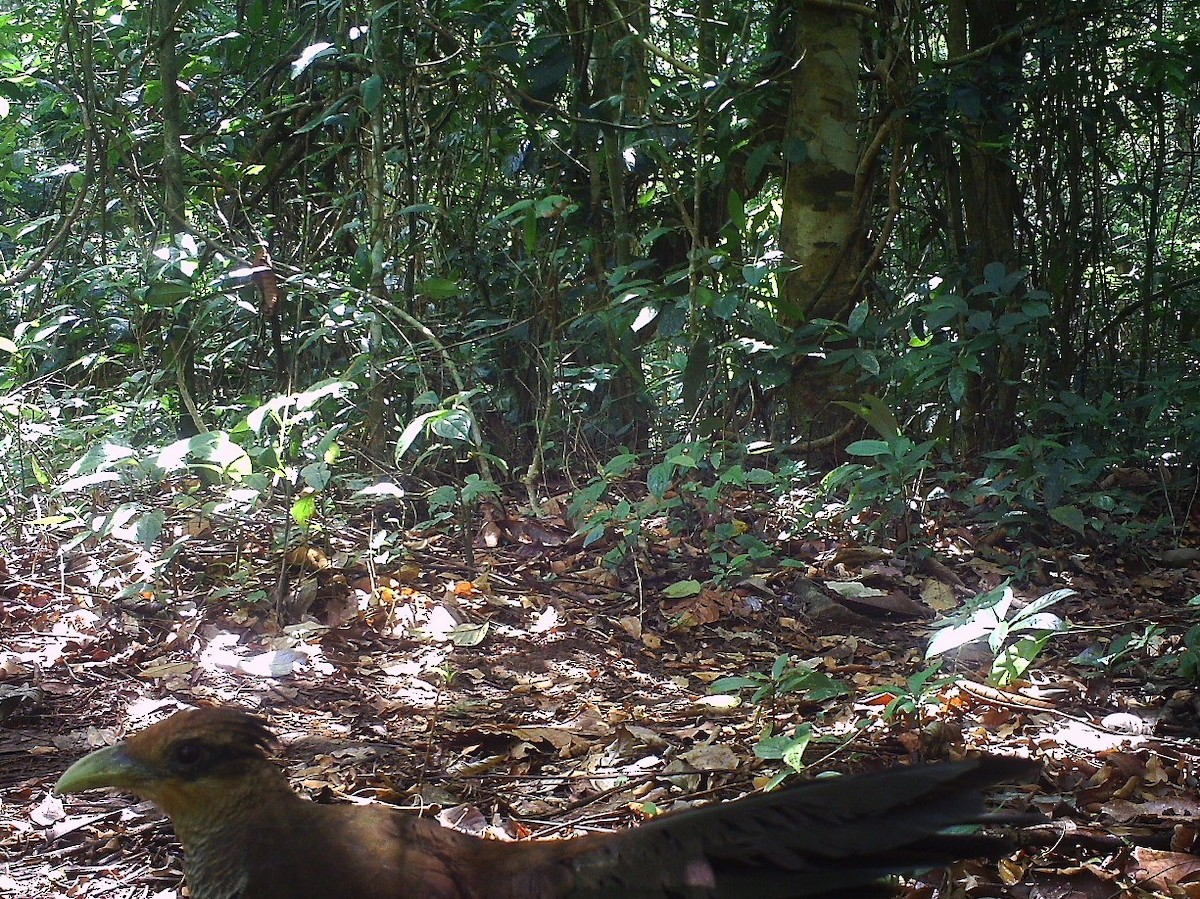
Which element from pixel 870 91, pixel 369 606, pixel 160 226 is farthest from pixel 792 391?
pixel 160 226

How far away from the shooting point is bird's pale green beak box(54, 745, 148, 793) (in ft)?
6.75

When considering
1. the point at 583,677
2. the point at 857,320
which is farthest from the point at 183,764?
the point at 857,320

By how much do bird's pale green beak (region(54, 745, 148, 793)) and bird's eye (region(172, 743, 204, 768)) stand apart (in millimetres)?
65

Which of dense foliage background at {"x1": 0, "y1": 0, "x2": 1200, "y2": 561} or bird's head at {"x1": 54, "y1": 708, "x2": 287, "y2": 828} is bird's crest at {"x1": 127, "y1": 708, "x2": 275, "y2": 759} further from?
dense foliage background at {"x1": 0, "y1": 0, "x2": 1200, "y2": 561}

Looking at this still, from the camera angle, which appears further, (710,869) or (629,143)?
(629,143)

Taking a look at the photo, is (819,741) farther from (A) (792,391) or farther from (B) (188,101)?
(B) (188,101)

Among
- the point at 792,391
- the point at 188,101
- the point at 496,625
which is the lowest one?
the point at 496,625

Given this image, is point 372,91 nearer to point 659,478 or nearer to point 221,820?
point 659,478

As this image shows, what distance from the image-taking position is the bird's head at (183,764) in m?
2.06

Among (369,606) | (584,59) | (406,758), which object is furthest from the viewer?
(584,59)

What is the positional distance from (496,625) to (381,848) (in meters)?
2.33

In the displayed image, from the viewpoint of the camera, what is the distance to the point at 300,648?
4004mm

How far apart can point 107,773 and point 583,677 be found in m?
1.99

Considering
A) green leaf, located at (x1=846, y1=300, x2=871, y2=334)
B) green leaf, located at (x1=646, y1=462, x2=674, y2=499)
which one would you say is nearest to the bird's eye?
green leaf, located at (x1=646, y1=462, x2=674, y2=499)
